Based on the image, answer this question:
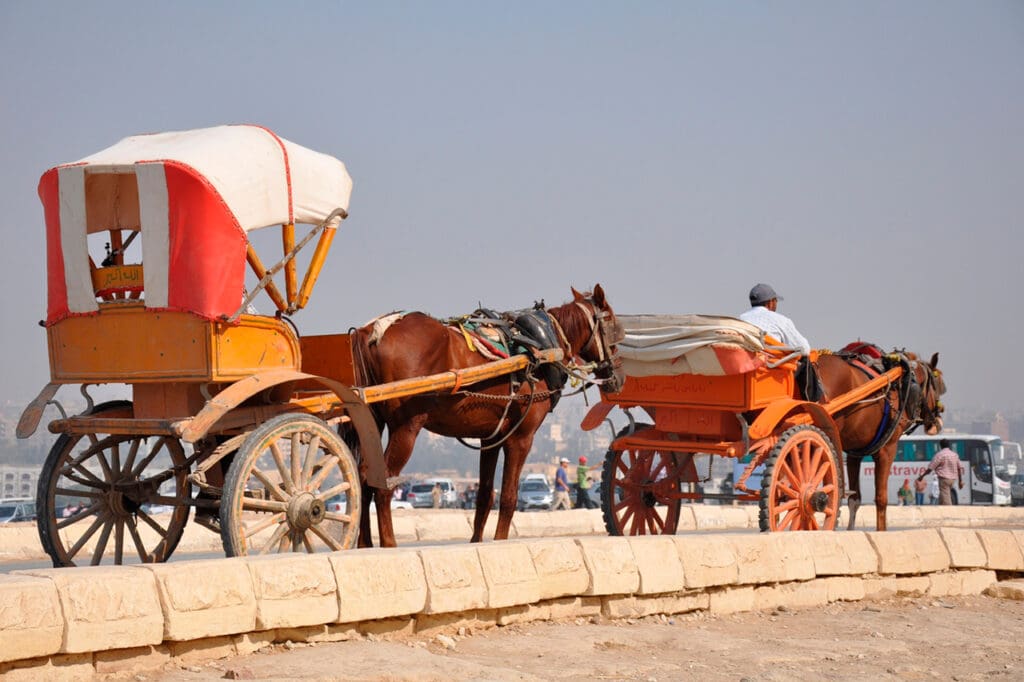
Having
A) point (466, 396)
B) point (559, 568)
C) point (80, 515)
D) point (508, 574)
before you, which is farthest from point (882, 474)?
point (80, 515)

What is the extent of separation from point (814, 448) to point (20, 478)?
12225 cm

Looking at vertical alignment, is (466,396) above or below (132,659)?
above

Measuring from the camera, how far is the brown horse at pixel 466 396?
→ 33.9 ft

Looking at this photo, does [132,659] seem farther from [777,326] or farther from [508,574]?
[777,326]

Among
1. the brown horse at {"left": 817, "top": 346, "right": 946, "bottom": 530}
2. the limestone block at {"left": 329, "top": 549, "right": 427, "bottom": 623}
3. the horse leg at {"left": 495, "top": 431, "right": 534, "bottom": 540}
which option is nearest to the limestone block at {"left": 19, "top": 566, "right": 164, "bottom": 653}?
the limestone block at {"left": 329, "top": 549, "right": 427, "bottom": 623}

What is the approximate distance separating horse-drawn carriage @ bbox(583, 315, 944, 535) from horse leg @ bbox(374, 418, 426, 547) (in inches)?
98.5

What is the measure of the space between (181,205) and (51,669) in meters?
3.29

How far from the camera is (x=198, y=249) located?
319 inches

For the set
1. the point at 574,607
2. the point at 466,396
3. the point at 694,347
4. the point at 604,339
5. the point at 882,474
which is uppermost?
the point at 604,339

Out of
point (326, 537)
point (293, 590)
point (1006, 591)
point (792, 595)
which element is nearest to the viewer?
point (293, 590)

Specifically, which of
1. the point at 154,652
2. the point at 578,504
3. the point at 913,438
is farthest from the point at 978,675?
the point at 913,438

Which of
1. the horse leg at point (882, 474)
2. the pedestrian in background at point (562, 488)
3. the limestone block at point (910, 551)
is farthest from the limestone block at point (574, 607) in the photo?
the pedestrian in background at point (562, 488)

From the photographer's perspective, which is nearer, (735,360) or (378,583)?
(378,583)

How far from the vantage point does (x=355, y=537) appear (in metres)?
8.52
